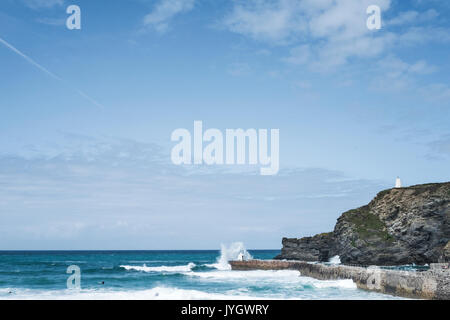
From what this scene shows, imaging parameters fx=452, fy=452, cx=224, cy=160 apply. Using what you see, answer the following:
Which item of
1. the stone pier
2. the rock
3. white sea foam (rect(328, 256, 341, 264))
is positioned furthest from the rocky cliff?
the stone pier

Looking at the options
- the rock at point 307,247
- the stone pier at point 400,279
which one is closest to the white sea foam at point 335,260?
the rock at point 307,247

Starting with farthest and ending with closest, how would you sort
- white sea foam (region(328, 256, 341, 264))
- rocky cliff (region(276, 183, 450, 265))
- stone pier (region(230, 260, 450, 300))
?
white sea foam (region(328, 256, 341, 264))
rocky cliff (region(276, 183, 450, 265))
stone pier (region(230, 260, 450, 300))

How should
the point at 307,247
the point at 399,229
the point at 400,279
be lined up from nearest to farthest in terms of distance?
the point at 400,279, the point at 399,229, the point at 307,247

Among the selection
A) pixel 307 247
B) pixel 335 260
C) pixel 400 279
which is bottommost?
pixel 335 260

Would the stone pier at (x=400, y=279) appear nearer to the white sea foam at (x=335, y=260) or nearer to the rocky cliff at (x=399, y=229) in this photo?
the rocky cliff at (x=399, y=229)

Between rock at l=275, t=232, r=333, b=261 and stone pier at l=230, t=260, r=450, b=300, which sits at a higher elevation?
stone pier at l=230, t=260, r=450, b=300

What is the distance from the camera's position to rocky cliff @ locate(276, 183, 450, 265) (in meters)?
64.0

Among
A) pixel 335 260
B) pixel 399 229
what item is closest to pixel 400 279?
pixel 399 229

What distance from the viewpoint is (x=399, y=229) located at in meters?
66.6

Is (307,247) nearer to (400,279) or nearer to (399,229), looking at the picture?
(399,229)

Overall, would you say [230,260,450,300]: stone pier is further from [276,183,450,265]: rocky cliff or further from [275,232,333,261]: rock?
[275,232,333,261]: rock

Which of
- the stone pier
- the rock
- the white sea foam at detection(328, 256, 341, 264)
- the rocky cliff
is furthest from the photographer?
the rock

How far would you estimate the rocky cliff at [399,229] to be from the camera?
6397 cm
